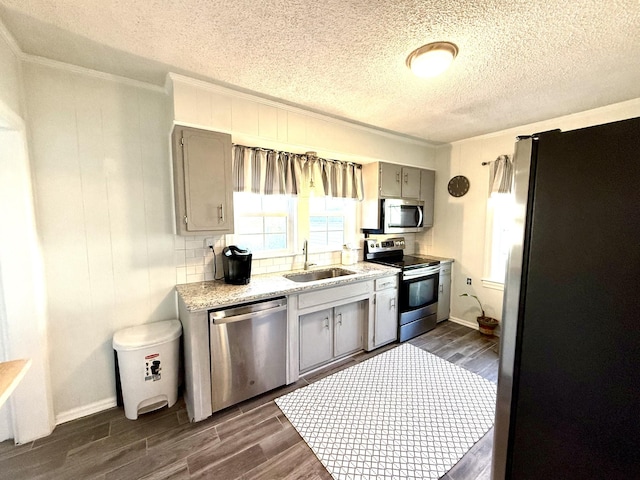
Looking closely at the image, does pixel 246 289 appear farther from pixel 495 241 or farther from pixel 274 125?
pixel 495 241

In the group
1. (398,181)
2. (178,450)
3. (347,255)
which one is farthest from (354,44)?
(178,450)

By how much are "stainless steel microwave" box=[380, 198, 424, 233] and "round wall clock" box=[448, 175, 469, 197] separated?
470mm

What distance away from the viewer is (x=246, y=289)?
2248 millimetres

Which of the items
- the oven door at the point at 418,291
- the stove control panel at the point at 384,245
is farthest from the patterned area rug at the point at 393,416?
the stove control panel at the point at 384,245

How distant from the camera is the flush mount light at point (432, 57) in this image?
1.62 metres

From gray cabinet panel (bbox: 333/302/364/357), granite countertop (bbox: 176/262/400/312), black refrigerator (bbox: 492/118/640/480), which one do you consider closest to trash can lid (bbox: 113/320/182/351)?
granite countertop (bbox: 176/262/400/312)

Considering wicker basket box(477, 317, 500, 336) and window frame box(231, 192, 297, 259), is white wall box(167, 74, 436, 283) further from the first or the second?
wicker basket box(477, 317, 500, 336)

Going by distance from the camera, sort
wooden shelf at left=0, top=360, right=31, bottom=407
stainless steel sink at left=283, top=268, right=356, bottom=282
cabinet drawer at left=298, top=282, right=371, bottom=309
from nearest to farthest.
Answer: wooden shelf at left=0, top=360, right=31, bottom=407 → cabinet drawer at left=298, top=282, right=371, bottom=309 → stainless steel sink at left=283, top=268, right=356, bottom=282

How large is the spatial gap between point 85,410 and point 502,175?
474 cm

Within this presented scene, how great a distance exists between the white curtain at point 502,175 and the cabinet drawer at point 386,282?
1.70 m

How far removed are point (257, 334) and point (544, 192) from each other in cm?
204

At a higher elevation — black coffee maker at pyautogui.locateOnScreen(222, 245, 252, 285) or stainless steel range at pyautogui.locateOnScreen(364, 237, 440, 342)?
black coffee maker at pyautogui.locateOnScreen(222, 245, 252, 285)

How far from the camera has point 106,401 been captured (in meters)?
2.14

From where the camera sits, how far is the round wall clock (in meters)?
3.69
